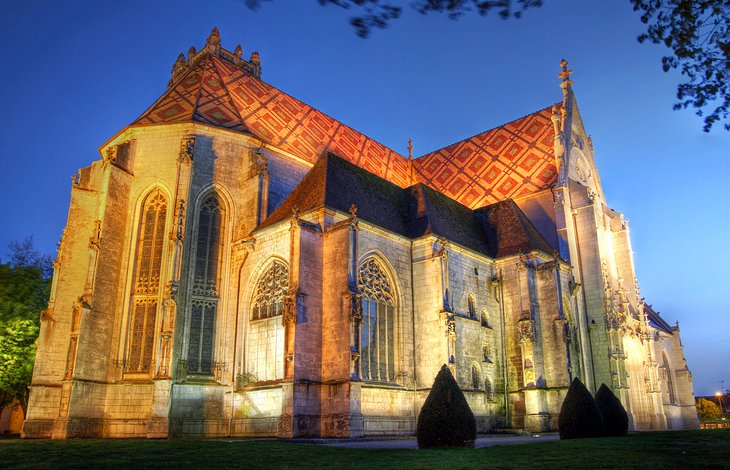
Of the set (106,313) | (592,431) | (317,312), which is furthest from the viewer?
(106,313)

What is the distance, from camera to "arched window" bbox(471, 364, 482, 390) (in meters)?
21.2

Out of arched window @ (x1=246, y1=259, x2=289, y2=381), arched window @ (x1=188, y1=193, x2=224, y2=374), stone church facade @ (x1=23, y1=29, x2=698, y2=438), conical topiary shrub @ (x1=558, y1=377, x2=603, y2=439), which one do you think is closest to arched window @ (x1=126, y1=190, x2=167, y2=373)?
stone church facade @ (x1=23, y1=29, x2=698, y2=438)

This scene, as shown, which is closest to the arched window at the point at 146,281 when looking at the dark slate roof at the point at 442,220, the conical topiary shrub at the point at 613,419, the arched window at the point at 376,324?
the arched window at the point at 376,324

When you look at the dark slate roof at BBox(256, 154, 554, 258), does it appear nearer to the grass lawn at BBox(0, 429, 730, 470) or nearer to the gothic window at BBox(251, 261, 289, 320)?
the gothic window at BBox(251, 261, 289, 320)

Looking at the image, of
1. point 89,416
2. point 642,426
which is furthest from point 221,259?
point 642,426

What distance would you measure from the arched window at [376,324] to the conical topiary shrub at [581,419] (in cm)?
596

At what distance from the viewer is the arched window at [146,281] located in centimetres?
1948

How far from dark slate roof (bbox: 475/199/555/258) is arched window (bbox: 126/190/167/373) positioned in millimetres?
13190

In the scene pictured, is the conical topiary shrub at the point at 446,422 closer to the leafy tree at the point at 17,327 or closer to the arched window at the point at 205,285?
the arched window at the point at 205,285

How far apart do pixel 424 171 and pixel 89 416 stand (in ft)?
71.7

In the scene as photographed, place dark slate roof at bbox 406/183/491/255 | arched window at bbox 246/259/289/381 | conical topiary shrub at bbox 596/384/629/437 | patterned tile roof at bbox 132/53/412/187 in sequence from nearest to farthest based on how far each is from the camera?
conical topiary shrub at bbox 596/384/629/437
arched window at bbox 246/259/289/381
dark slate roof at bbox 406/183/491/255
patterned tile roof at bbox 132/53/412/187

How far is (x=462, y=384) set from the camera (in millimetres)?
20156

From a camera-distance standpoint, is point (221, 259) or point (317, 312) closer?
point (317, 312)

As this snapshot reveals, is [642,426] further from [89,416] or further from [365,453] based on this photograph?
[89,416]
